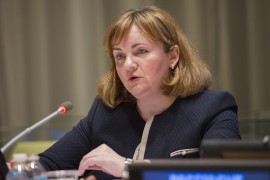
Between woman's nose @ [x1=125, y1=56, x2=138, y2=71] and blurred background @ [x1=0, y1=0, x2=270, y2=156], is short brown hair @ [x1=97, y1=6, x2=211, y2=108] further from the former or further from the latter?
blurred background @ [x1=0, y1=0, x2=270, y2=156]

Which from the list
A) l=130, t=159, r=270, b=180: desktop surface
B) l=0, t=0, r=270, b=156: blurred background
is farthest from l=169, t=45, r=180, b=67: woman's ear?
l=0, t=0, r=270, b=156: blurred background

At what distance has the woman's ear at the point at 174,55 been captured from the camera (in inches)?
91.2

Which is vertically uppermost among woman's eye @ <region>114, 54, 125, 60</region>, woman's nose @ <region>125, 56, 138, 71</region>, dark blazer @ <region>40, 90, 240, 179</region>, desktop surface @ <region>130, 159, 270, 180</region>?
woman's eye @ <region>114, 54, 125, 60</region>

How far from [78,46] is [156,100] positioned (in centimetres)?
248

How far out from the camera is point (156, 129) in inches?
89.3

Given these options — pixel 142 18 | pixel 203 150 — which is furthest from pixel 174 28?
pixel 203 150

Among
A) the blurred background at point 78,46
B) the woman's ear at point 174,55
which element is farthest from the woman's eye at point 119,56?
the blurred background at point 78,46

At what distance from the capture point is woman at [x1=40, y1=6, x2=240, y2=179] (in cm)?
217

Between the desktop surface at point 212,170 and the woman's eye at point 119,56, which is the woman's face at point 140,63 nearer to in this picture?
the woman's eye at point 119,56

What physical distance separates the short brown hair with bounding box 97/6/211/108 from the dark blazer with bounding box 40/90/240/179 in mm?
61

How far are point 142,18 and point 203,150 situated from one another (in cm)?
111

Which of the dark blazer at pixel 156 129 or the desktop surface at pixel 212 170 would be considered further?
the dark blazer at pixel 156 129

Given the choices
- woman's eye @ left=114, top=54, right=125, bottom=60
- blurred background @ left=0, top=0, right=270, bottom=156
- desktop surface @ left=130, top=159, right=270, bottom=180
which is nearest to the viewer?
desktop surface @ left=130, top=159, right=270, bottom=180

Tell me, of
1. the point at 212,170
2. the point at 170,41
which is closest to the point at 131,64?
the point at 170,41
